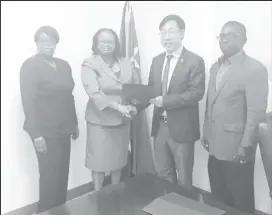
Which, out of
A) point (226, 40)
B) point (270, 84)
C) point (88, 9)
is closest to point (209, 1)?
point (226, 40)

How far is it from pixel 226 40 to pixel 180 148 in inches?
34.2

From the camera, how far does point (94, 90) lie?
2.50 metres

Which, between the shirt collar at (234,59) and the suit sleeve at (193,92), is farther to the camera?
the suit sleeve at (193,92)

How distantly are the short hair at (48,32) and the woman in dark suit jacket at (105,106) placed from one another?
0.30 metres

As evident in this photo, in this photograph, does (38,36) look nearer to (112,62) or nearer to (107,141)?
(112,62)

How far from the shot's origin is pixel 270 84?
2033mm

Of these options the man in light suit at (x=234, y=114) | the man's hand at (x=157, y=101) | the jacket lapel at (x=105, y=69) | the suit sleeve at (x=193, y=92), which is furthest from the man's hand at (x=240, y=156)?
the jacket lapel at (x=105, y=69)

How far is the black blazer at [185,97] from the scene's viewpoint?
2.39 meters

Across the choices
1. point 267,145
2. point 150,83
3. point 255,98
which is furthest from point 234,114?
point 150,83

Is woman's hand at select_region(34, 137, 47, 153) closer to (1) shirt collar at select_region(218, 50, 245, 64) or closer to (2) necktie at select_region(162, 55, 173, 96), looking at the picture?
(2) necktie at select_region(162, 55, 173, 96)

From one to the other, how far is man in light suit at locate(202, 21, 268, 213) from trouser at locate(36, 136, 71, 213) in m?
1.09

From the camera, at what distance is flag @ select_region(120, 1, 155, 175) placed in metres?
2.81

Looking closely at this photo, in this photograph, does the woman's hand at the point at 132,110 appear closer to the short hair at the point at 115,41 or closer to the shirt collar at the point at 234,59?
the short hair at the point at 115,41

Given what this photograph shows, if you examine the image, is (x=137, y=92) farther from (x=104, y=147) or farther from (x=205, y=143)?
(x=205, y=143)
